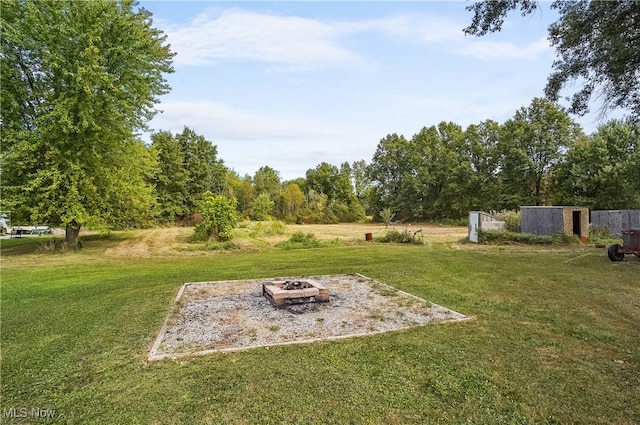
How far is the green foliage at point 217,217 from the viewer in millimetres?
15539

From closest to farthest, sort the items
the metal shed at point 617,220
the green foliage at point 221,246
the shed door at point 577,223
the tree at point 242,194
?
the green foliage at point 221,246 < the shed door at point 577,223 < the metal shed at point 617,220 < the tree at point 242,194

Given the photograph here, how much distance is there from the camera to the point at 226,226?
15.6m

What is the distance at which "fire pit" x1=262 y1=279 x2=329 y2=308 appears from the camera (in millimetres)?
5379

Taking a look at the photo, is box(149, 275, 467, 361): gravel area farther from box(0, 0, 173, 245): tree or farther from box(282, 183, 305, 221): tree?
box(282, 183, 305, 221): tree

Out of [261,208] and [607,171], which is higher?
[607,171]

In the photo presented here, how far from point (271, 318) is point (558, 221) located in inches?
591

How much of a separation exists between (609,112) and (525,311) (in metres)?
5.10

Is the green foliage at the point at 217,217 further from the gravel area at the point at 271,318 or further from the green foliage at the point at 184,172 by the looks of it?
the green foliage at the point at 184,172

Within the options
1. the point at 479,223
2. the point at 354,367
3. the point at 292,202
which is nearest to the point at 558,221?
the point at 479,223

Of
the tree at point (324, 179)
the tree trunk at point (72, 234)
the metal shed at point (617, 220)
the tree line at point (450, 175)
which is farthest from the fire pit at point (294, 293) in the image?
the tree at point (324, 179)

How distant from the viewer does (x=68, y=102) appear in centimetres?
1247

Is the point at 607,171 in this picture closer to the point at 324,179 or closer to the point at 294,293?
the point at 294,293

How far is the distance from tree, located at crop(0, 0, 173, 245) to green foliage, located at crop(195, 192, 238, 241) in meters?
3.55

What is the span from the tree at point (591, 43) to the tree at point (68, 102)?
12.8 meters
